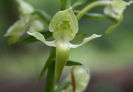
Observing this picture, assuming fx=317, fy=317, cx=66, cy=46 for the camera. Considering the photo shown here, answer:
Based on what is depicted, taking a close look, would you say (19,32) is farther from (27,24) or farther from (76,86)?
(76,86)

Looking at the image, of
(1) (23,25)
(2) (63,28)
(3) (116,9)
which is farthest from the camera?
(1) (23,25)

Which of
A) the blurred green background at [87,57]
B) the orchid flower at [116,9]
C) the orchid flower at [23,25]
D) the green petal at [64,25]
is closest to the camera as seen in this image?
the green petal at [64,25]

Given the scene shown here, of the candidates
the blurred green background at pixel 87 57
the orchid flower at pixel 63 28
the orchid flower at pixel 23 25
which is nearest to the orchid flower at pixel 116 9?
the orchid flower at pixel 63 28

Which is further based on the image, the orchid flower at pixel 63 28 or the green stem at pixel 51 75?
the green stem at pixel 51 75

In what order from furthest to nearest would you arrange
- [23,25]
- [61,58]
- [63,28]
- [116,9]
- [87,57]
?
[87,57], [23,25], [116,9], [63,28], [61,58]

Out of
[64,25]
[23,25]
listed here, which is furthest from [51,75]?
[23,25]

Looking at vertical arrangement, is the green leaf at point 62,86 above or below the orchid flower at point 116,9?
below

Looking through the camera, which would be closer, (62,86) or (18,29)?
(62,86)

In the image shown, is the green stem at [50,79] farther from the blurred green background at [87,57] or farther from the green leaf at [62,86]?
the blurred green background at [87,57]

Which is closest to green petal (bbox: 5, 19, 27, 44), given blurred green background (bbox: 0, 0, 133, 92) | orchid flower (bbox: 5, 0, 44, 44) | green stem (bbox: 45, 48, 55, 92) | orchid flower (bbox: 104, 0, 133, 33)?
orchid flower (bbox: 5, 0, 44, 44)

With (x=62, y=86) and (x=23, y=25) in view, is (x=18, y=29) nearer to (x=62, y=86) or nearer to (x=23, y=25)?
(x=23, y=25)
